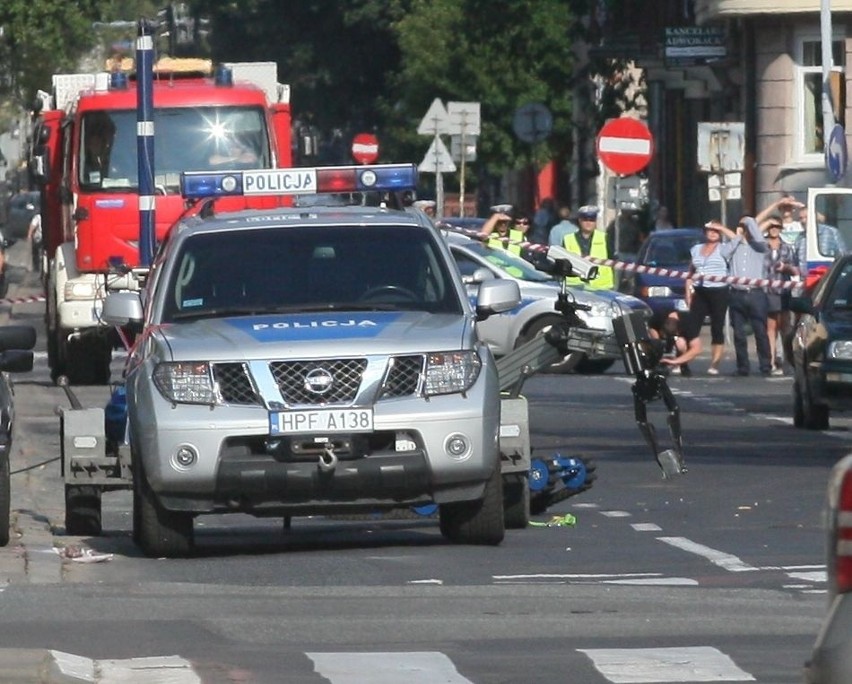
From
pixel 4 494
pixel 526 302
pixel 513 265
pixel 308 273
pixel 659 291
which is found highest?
pixel 308 273

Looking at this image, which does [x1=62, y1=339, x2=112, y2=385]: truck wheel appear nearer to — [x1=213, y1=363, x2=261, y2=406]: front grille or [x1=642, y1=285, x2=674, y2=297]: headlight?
[x1=642, y1=285, x2=674, y2=297]: headlight

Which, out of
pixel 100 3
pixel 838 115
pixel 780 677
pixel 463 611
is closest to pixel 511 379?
pixel 463 611

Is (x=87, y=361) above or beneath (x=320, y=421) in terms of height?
beneath

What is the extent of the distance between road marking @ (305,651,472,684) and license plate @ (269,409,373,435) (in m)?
3.18

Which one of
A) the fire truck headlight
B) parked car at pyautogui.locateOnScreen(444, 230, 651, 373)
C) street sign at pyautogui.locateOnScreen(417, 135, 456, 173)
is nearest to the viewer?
the fire truck headlight

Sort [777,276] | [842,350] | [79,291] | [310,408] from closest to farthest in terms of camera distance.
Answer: [310,408] < [842,350] < [79,291] < [777,276]

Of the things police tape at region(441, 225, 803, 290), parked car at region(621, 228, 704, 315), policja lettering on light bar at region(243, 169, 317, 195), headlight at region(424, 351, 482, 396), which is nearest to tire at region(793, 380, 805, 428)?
police tape at region(441, 225, 803, 290)

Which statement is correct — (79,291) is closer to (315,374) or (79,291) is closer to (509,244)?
(509,244)

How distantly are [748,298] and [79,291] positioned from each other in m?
7.48

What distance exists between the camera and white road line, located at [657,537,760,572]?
1238 cm

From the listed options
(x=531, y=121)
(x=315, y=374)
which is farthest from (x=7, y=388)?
(x=531, y=121)

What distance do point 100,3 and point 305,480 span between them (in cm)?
4702

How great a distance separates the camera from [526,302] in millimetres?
29500

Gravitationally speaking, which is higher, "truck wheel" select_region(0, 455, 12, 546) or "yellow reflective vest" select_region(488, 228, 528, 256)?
"truck wheel" select_region(0, 455, 12, 546)
